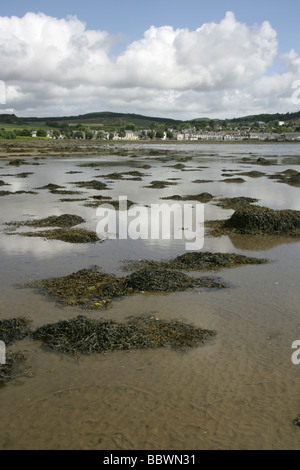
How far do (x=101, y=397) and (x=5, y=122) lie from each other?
195 meters

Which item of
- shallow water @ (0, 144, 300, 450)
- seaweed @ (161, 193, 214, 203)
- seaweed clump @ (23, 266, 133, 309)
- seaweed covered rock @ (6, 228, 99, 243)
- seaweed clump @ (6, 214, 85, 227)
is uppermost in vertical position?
seaweed @ (161, 193, 214, 203)

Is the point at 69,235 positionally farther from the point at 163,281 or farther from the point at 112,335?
the point at 112,335

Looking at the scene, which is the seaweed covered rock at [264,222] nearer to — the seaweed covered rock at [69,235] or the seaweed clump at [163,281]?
the seaweed covered rock at [69,235]

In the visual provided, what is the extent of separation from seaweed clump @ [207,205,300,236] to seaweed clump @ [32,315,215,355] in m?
6.67

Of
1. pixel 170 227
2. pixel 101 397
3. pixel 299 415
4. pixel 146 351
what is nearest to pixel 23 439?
pixel 101 397

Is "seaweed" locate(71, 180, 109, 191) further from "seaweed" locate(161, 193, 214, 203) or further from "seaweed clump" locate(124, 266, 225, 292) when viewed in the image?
"seaweed clump" locate(124, 266, 225, 292)

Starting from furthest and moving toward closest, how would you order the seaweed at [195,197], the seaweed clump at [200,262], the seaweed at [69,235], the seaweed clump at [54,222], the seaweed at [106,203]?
the seaweed at [195,197] < the seaweed at [106,203] < the seaweed clump at [54,222] < the seaweed at [69,235] < the seaweed clump at [200,262]

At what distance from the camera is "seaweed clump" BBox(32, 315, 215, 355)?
18.7ft

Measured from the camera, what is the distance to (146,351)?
565cm

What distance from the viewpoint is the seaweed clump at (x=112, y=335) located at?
5715 millimetres

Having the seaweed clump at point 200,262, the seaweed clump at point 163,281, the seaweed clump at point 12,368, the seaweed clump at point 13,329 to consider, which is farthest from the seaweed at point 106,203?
the seaweed clump at point 12,368

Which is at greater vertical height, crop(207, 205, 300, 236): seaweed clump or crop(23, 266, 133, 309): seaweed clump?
crop(207, 205, 300, 236): seaweed clump

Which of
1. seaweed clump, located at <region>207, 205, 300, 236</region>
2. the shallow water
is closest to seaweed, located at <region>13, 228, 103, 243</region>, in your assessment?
the shallow water

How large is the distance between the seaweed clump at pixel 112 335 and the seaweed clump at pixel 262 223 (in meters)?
6.67
